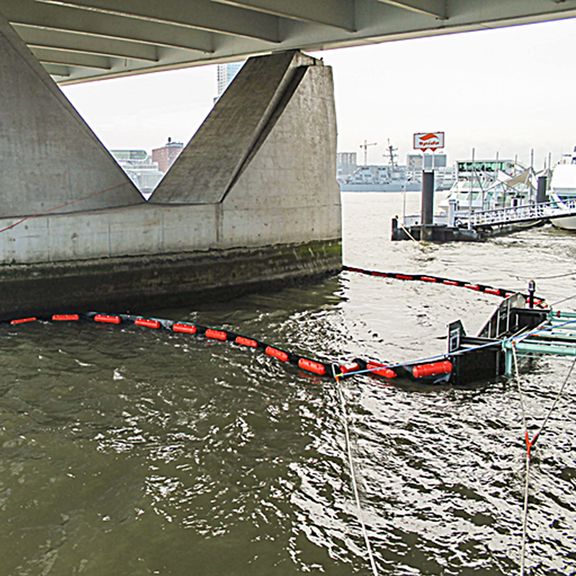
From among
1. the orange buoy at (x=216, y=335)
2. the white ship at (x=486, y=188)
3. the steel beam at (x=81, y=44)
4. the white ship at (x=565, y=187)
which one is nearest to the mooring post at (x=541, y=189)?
the white ship at (x=486, y=188)

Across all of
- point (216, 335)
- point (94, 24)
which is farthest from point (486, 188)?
point (216, 335)

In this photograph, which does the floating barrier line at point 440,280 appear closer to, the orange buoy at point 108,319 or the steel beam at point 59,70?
the orange buoy at point 108,319

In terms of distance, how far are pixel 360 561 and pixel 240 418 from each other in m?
4.04

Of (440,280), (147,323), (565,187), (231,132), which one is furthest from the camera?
(565,187)

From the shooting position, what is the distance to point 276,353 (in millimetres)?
13914

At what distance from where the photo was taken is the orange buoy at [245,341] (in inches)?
581

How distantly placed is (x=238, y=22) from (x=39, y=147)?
703 cm

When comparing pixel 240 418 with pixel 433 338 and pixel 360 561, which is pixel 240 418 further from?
pixel 433 338

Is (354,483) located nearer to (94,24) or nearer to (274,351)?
(274,351)

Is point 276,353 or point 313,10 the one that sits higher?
point 313,10

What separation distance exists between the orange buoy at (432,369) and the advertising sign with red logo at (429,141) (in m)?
33.0

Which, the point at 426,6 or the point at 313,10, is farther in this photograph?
the point at 313,10

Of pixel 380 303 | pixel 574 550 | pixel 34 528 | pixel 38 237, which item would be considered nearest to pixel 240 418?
pixel 34 528

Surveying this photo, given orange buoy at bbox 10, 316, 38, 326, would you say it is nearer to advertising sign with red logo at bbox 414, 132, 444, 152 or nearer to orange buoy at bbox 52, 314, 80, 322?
orange buoy at bbox 52, 314, 80, 322
